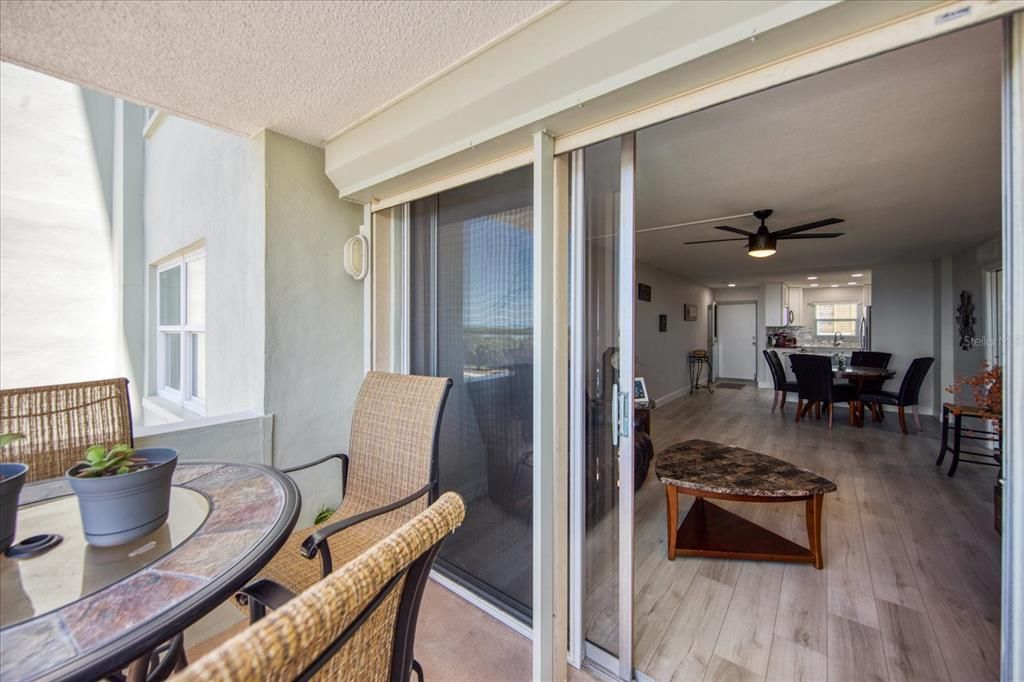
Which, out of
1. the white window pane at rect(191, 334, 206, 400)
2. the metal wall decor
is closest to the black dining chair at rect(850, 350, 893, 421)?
the metal wall decor

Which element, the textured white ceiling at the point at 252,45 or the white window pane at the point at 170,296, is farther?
the white window pane at the point at 170,296

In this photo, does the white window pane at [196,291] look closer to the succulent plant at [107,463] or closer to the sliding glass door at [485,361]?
the sliding glass door at [485,361]

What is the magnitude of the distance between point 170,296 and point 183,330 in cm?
73

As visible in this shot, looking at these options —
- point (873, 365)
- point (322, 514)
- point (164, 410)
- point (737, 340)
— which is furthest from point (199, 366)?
point (737, 340)

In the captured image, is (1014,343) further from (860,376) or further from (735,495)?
(860,376)

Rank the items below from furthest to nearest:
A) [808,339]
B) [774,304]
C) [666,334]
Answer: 1. [808,339]
2. [774,304]
3. [666,334]

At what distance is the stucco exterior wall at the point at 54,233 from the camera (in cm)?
337

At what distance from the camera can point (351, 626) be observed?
0.45m

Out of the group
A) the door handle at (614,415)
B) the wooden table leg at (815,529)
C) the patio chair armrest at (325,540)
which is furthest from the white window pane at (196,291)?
the wooden table leg at (815,529)

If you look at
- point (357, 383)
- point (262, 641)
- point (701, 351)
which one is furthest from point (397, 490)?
point (701, 351)

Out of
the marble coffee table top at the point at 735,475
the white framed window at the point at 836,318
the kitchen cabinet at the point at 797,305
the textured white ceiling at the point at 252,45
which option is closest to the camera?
the textured white ceiling at the point at 252,45

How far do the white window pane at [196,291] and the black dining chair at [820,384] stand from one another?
6.50 meters

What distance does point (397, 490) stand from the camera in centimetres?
153

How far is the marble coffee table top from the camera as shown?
6.64 ft
